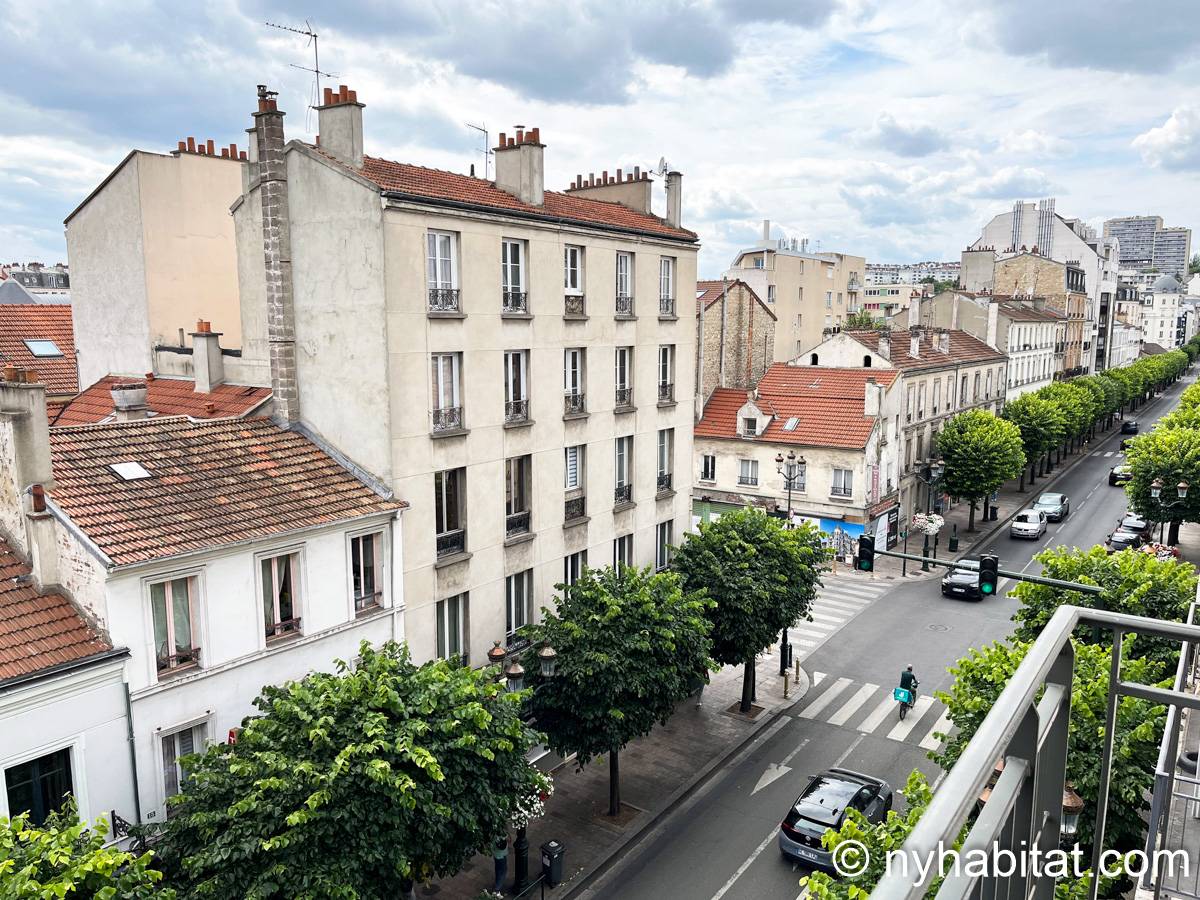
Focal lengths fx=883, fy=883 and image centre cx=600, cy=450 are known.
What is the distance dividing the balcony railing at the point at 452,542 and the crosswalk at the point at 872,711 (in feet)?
42.2

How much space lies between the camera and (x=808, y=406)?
142ft

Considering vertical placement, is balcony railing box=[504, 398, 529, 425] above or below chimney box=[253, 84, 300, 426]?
below

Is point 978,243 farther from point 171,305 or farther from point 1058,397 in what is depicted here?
point 171,305

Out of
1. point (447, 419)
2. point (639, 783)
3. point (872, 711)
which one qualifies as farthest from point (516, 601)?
point (872, 711)

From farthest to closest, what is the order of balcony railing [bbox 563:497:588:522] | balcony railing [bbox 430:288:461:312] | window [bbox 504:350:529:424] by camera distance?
balcony railing [bbox 563:497:588:522], window [bbox 504:350:529:424], balcony railing [bbox 430:288:461:312]

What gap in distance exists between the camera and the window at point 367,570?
60.1 ft

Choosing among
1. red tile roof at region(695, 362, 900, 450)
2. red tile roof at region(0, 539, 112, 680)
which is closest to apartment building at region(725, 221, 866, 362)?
red tile roof at region(695, 362, 900, 450)

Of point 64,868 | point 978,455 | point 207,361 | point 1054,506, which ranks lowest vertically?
point 1054,506

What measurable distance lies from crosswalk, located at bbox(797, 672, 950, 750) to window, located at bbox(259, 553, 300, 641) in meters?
16.5

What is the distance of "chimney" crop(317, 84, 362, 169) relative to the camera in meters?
18.4

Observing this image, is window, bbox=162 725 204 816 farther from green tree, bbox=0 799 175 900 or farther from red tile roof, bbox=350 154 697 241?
red tile roof, bbox=350 154 697 241

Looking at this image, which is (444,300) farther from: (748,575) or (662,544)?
(662,544)

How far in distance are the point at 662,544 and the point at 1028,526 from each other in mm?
27159

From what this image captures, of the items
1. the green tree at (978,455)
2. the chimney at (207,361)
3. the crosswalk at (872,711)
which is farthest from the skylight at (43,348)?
the green tree at (978,455)
